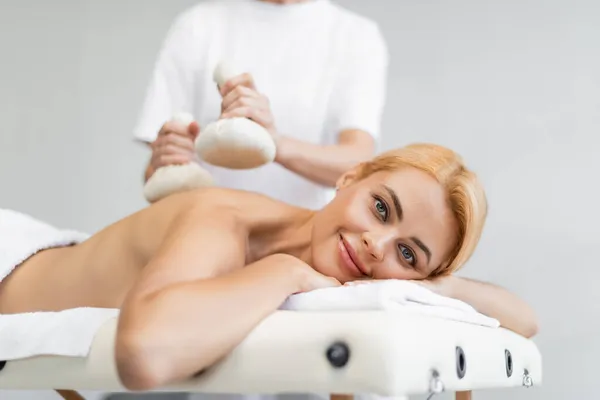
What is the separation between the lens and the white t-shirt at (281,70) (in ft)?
5.83

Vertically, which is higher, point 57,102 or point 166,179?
point 57,102

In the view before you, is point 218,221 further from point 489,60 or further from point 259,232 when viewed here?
point 489,60

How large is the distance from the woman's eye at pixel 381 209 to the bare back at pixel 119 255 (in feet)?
0.65

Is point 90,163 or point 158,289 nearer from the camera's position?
point 158,289

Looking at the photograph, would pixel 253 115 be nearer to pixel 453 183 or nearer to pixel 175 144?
pixel 175 144

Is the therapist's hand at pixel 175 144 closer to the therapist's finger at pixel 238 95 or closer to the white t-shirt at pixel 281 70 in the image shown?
the therapist's finger at pixel 238 95

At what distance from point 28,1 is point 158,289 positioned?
1901mm

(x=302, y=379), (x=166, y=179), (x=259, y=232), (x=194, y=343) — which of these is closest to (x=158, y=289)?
(x=194, y=343)

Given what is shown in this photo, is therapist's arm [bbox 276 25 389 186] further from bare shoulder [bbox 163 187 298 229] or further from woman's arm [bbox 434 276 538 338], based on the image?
woman's arm [bbox 434 276 538 338]

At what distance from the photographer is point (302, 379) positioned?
82 centimetres

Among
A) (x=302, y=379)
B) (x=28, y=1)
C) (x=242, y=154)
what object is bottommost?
(x=302, y=379)

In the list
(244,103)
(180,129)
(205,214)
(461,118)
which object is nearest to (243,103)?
(244,103)

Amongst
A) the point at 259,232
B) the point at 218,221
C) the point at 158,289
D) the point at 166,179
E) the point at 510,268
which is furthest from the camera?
the point at 510,268

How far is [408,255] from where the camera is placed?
121cm
